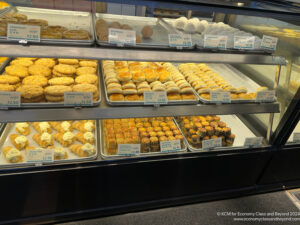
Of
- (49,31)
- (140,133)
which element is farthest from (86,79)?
(140,133)

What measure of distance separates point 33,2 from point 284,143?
260cm

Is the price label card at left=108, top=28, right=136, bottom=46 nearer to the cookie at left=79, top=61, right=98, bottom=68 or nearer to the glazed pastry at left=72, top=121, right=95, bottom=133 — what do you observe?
the cookie at left=79, top=61, right=98, bottom=68

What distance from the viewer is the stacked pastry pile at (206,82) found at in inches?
84.2

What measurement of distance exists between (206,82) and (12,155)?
1.76m

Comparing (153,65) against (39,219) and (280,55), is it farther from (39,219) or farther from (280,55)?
(39,219)

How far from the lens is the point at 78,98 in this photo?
1718 millimetres

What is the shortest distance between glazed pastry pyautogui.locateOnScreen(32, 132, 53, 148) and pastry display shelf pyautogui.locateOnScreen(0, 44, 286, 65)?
2.80 ft

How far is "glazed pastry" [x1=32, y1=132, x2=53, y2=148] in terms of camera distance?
2017 mm

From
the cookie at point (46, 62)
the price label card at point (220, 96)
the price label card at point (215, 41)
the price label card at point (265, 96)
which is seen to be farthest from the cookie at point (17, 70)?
the price label card at point (265, 96)

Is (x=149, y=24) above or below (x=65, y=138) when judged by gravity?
A: above

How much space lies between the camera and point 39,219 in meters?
2.06

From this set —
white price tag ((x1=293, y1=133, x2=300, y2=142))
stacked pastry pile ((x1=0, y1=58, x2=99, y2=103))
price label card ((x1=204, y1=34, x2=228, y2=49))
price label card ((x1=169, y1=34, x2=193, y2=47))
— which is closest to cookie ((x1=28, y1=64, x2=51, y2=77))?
stacked pastry pile ((x1=0, y1=58, x2=99, y2=103))

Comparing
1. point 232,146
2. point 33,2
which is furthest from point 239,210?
point 33,2

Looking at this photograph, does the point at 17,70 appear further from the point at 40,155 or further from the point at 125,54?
the point at 125,54
